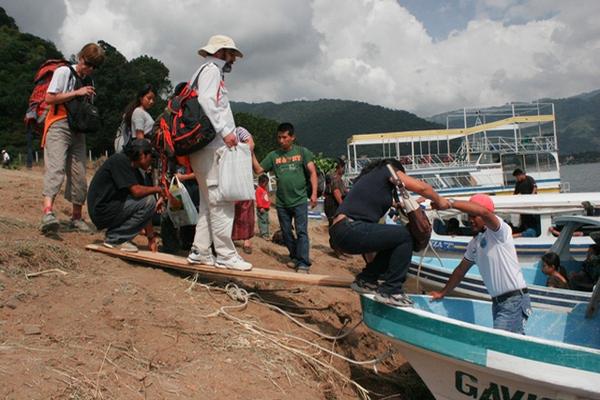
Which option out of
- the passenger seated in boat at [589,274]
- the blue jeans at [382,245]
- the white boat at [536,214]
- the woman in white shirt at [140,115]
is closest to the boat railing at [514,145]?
the white boat at [536,214]

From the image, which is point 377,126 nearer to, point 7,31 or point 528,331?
point 7,31

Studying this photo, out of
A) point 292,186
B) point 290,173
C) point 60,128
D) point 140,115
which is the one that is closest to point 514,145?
point 290,173

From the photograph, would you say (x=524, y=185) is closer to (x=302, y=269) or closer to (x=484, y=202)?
(x=302, y=269)

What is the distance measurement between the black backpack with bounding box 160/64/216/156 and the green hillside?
121 m

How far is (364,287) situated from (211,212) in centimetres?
174

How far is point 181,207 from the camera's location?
6.29 m

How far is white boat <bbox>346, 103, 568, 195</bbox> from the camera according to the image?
28.8 meters

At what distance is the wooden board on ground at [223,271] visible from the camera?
17.8 ft

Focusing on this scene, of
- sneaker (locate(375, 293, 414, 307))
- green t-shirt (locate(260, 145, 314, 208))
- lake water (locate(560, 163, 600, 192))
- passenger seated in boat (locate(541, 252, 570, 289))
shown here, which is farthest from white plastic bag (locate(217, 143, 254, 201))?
lake water (locate(560, 163, 600, 192))

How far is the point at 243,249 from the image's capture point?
8.26 m

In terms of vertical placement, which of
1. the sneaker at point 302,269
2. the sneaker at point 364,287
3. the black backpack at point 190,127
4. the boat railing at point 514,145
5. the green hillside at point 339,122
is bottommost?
the sneaker at point 302,269

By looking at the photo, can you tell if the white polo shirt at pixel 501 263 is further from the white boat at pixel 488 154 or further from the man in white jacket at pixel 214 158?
the white boat at pixel 488 154

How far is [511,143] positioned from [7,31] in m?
56.6

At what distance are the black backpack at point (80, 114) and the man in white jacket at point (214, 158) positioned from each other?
1498mm
